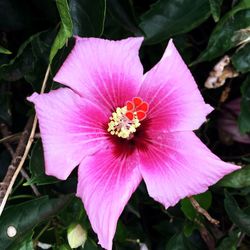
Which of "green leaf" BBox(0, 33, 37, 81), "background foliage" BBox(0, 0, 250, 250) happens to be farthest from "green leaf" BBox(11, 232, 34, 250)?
"green leaf" BBox(0, 33, 37, 81)

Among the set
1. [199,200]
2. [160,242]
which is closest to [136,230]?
[160,242]

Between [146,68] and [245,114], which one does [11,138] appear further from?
→ [245,114]

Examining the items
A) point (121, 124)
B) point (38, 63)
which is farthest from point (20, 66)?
point (121, 124)

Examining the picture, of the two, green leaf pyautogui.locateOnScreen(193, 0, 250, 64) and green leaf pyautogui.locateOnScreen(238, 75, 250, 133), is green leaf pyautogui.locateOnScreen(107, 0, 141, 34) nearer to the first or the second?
green leaf pyautogui.locateOnScreen(193, 0, 250, 64)

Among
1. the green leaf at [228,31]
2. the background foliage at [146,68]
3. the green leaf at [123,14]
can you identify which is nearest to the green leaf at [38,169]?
the background foliage at [146,68]

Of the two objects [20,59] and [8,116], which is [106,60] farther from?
[8,116]

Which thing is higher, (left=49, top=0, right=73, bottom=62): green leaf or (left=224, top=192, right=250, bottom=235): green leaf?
(left=49, top=0, right=73, bottom=62): green leaf

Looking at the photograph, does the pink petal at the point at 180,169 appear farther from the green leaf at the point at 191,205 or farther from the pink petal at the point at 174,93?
the green leaf at the point at 191,205
